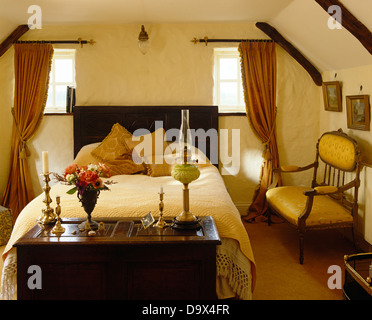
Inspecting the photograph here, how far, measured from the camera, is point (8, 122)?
551cm

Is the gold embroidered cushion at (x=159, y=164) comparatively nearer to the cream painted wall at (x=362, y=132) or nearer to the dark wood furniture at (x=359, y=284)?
the cream painted wall at (x=362, y=132)

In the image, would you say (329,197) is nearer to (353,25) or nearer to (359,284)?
(353,25)

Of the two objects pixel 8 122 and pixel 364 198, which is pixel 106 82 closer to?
pixel 8 122

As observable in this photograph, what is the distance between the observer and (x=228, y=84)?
575 centimetres

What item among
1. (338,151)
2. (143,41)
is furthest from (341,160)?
(143,41)

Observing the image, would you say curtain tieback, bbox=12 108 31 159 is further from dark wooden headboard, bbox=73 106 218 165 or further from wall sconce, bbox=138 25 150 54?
wall sconce, bbox=138 25 150 54

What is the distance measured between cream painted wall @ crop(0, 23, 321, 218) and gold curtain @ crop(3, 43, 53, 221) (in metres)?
0.14

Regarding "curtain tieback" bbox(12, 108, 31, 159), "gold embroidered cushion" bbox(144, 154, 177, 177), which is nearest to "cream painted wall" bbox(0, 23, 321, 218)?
"curtain tieback" bbox(12, 108, 31, 159)

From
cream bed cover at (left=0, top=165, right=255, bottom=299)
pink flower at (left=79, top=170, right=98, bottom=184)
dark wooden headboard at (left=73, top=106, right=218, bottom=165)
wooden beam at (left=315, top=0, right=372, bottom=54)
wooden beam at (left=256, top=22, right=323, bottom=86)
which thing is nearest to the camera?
pink flower at (left=79, top=170, right=98, bottom=184)

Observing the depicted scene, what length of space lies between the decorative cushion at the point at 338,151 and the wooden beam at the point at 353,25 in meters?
0.99

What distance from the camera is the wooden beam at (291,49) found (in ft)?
17.6

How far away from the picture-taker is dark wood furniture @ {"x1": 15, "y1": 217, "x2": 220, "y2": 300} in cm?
265

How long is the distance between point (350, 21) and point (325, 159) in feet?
5.37

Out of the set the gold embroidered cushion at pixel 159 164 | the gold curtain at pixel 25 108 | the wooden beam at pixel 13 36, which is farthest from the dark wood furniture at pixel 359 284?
the wooden beam at pixel 13 36
